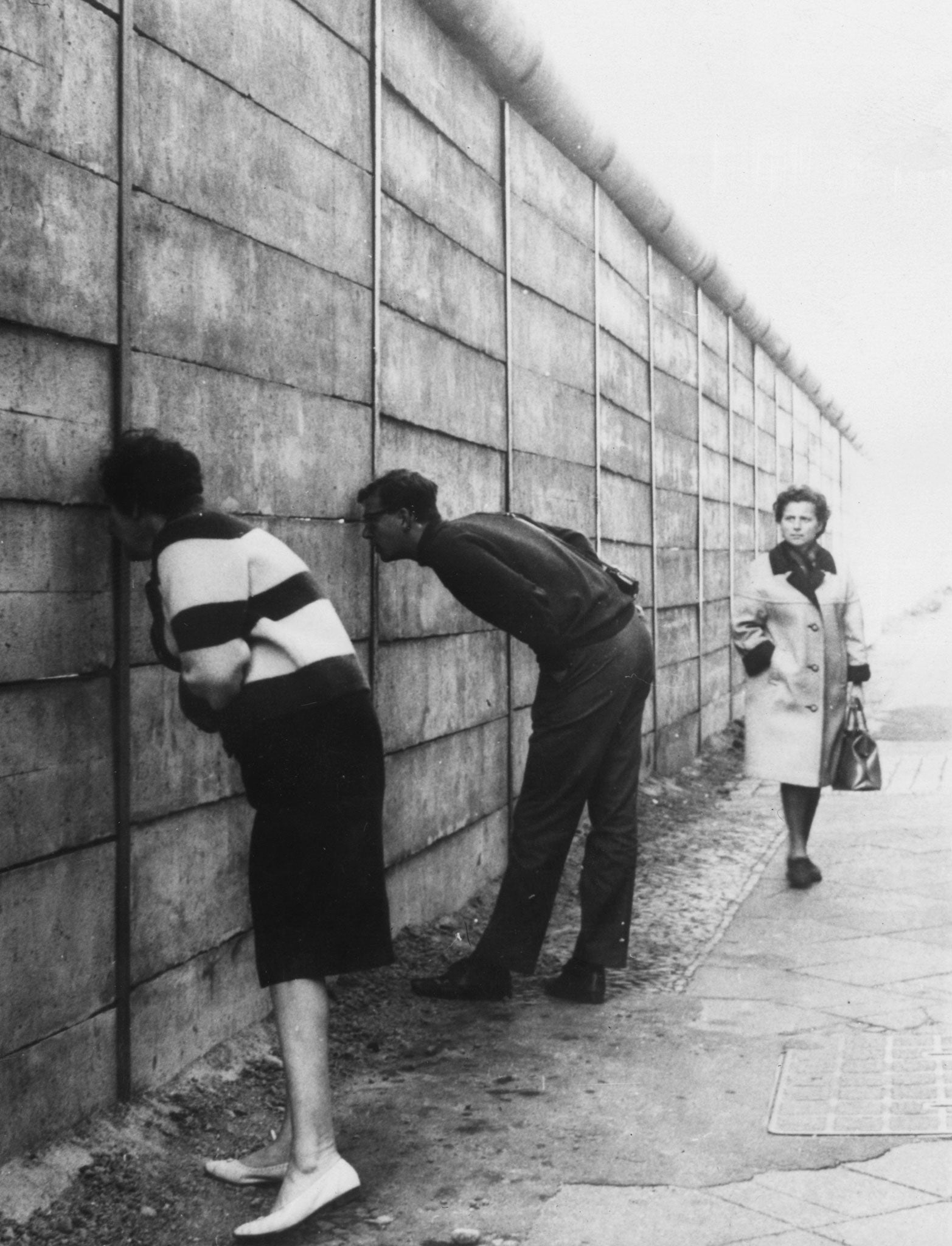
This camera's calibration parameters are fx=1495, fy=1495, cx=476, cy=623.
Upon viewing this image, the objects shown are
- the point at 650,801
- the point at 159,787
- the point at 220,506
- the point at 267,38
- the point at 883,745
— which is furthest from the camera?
the point at 883,745

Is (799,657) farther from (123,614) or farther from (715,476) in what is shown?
(715,476)

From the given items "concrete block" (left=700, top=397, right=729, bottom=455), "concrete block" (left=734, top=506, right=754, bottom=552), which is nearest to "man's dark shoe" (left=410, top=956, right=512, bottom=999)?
"concrete block" (left=700, top=397, right=729, bottom=455)

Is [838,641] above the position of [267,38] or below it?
below

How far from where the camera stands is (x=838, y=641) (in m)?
6.19

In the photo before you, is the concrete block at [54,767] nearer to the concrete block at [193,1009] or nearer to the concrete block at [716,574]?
the concrete block at [193,1009]

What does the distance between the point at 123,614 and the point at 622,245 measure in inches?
210

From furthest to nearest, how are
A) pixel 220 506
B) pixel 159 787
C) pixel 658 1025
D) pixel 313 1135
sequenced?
pixel 658 1025 < pixel 220 506 < pixel 159 787 < pixel 313 1135

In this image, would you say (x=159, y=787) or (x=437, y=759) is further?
(x=437, y=759)

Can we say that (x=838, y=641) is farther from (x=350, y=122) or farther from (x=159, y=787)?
(x=159, y=787)

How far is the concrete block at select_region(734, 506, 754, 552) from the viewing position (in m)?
11.2

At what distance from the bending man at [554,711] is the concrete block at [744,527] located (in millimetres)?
6850

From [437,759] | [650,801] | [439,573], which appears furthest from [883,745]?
[439,573]

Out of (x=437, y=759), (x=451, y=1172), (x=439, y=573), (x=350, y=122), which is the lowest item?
(x=451, y=1172)

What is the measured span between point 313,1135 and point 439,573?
177 centimetres
